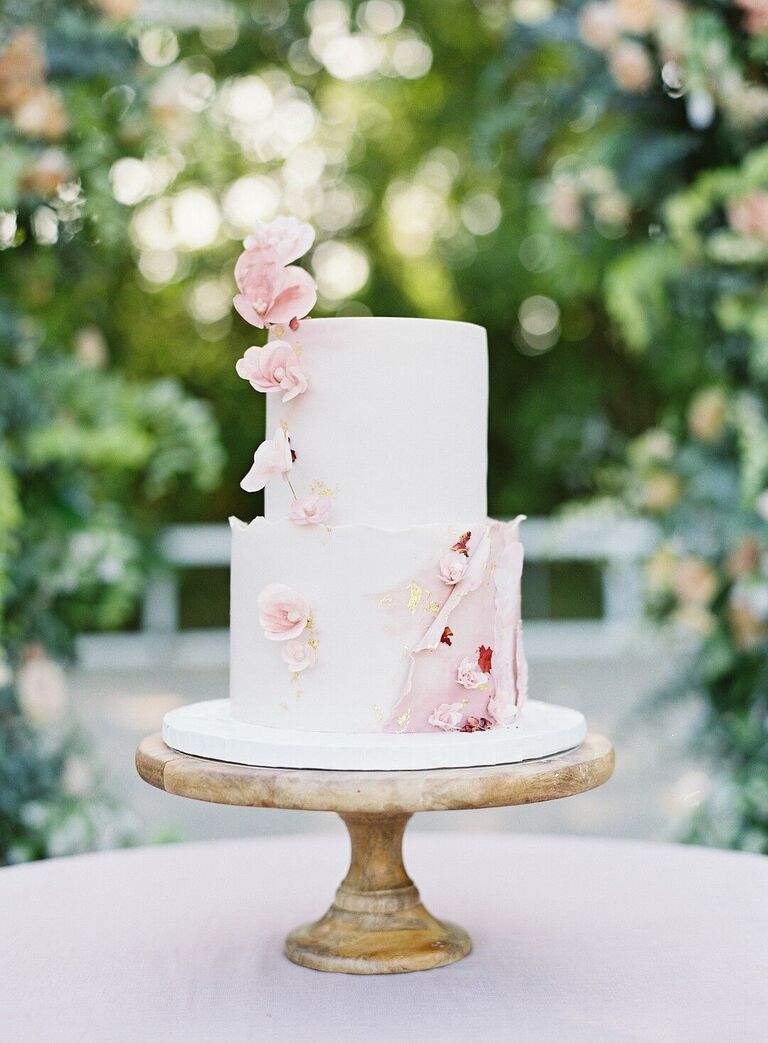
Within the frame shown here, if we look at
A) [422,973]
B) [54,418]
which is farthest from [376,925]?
[54,418]

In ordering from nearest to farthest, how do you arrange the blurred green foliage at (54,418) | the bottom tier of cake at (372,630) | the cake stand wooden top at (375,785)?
the cake stand wooden top at (375,785), the bottom tier of cake at (372,630), the blurred green foliage at (54,418)

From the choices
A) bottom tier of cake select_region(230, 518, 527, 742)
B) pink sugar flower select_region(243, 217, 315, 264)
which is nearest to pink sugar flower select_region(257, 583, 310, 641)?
bottom tier of cake select_region(230, 518, 527, 742)

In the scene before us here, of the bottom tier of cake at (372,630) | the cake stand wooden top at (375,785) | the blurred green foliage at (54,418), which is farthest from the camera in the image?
the blurred green foliage at (54,418)

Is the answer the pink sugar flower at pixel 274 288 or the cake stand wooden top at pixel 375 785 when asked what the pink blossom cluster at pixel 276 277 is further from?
the cake stand wooden top at pixel 375 785

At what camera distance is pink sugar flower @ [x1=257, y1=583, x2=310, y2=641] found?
1399 millimetres

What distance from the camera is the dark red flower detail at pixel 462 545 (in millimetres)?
1421

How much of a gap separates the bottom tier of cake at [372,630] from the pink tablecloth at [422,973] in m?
0.27

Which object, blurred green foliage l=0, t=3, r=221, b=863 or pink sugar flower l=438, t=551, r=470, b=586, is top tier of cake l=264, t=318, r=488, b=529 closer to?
pink sugar flower l=438, t=551, r=470, b=586

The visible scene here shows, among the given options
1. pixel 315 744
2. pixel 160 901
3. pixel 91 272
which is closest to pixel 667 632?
pixel 91 272

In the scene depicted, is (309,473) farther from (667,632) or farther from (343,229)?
(343,229)

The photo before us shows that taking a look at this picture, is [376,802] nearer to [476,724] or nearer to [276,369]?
[476,724]

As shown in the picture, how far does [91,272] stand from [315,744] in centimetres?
213

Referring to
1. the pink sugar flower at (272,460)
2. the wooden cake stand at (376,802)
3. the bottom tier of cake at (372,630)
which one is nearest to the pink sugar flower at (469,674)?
the bottom tier of cake at (372,630)

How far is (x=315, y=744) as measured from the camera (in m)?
1.31
